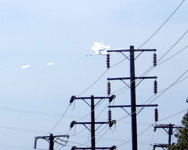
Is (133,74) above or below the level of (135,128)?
above

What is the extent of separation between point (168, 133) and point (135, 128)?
2292cm

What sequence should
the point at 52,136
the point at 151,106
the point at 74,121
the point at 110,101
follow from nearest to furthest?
the point at 151,106 → the point at 110,101 → the point at 74,121 → the point at 52,136

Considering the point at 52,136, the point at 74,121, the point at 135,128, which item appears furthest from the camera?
the point at 52,136

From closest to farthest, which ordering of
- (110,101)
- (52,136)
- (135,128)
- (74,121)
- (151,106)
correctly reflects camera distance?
(135,128)
(151,106)
(110,101)
(74,121)
(52,136)

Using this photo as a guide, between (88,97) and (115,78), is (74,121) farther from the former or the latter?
(115,78)

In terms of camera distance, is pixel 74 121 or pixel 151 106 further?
pixel 74 121

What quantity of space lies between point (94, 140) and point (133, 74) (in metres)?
9.75

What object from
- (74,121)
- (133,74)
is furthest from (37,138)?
(133,74)

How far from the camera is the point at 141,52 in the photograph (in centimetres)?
4831

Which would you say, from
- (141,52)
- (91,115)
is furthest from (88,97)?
(141,52)

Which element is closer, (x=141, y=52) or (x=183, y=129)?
(x=141, y=52)

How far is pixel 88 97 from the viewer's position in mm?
57656

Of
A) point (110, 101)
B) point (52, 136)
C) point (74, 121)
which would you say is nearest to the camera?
point (110, 101)

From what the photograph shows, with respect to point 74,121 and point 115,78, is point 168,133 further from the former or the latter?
point 115,78
